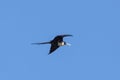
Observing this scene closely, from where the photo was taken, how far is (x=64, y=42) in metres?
78.6

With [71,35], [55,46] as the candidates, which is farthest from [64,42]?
[71,35]

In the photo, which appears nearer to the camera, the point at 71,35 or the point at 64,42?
the point at 71,35

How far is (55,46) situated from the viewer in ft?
255

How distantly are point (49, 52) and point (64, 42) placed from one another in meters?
3.47

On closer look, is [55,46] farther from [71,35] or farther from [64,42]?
[71,35]

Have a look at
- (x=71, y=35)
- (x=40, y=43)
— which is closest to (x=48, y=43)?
(x=40, y=43)

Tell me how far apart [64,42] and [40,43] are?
15.4 feet

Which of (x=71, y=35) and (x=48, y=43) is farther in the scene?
(x=48, y=43)

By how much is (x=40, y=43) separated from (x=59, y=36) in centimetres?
347

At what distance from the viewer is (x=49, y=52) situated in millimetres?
79875

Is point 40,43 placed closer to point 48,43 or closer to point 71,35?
point 48,43

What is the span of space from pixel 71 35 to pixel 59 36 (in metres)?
6.53

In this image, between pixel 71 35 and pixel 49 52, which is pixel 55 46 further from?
pixel 71 35

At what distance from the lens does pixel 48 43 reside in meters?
76.8
